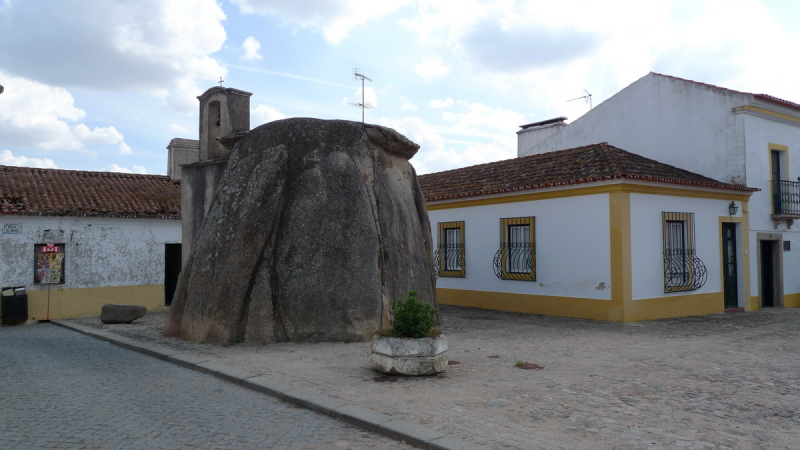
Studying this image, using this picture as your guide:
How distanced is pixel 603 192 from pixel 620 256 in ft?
4.88

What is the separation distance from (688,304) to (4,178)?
A: 61.0ft

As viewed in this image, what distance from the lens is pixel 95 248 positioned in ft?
52.2

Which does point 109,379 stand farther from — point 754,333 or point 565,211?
point 754,333

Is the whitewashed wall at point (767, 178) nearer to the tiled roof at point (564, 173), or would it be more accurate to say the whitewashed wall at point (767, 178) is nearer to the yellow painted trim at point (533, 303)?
the tiled roof at point (564, 173)

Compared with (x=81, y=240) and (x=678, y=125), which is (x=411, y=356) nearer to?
(x=81, y=240)

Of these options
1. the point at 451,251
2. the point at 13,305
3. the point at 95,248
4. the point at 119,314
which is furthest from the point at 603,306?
the point at 13,305

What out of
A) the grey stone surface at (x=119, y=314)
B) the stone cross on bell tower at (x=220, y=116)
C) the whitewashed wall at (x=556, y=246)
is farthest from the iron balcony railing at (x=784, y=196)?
the grey stone surface at (x=119, y=314)

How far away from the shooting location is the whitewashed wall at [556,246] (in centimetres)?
1280

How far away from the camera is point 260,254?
31.3 feet

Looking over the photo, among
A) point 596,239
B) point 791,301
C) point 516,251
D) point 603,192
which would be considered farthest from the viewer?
point 791,301

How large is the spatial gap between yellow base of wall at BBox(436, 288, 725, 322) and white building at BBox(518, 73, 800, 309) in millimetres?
2267

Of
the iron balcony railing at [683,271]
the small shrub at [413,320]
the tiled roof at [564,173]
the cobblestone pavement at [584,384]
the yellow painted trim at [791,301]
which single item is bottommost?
the cobblestone pavement at [584,384]

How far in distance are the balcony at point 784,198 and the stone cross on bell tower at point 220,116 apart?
14335 mm

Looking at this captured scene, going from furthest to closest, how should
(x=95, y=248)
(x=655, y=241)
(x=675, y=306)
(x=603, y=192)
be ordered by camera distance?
1. (x=95, y=248)
2. (x=675, y=306)
3. (x=655, y=241)
4. (x=603, y=192)
